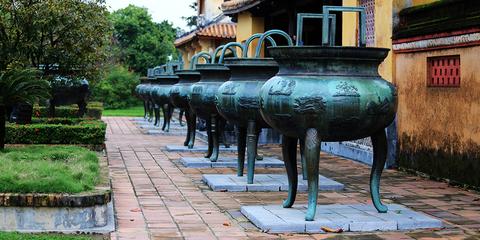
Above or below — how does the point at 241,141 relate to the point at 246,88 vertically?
below

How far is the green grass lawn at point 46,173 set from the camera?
7223mm

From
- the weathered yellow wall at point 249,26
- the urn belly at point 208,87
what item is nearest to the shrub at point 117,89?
the weathered yellow wall at point 249,26

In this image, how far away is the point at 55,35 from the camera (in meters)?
15.4

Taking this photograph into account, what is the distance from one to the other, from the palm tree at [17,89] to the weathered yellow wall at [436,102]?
5.37 meters

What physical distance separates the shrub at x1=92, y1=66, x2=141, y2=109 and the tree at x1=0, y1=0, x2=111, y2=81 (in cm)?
2358

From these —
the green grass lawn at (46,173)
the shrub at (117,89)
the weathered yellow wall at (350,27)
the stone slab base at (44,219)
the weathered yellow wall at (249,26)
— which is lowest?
the stone slab base at (44,219)

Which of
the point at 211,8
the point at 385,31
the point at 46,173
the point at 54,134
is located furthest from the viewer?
the point at 211,8

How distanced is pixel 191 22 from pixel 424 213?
38.6 meters

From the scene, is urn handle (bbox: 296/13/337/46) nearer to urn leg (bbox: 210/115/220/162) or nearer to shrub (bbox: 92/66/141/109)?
urn leg (bbox: 210/115/220/162)

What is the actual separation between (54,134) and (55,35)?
2.72 meters

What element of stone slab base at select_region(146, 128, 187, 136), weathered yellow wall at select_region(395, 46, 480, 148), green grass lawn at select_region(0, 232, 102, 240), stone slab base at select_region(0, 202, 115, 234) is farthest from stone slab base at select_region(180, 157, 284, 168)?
stone slab base at select_region(146, 128, 187, 136)

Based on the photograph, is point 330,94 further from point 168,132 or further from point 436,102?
point 168,132

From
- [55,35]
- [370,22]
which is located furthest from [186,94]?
[370,22]

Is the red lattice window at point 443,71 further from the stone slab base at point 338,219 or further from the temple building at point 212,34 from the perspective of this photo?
the temple building at point 212,34
